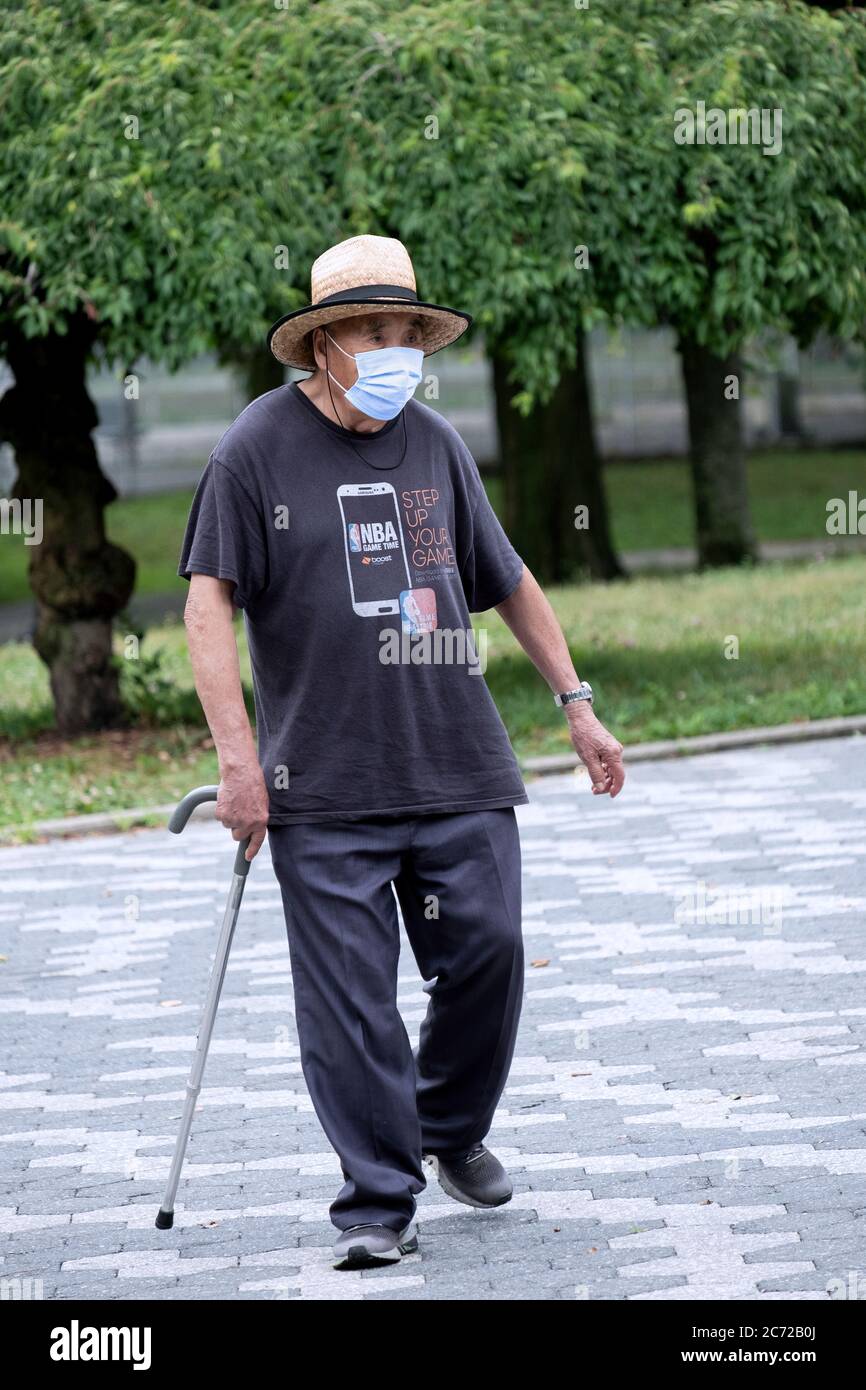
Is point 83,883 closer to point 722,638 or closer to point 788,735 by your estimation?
point 788,735

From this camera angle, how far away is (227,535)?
14.3 ft

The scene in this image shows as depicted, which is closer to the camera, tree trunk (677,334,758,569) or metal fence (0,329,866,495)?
tree trunk (677,334,758,569)

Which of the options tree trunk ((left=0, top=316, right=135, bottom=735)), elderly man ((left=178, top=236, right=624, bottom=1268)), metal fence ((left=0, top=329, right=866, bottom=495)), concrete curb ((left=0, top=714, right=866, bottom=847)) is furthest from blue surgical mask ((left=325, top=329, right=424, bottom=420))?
metal fence ((left=0, top=329, right=866, bottom=495))

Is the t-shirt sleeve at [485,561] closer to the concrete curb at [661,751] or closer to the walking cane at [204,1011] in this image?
the walking cane at [204,1011]

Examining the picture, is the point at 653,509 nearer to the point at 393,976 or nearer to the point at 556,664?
the point at 556,664

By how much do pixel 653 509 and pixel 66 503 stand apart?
23725mm

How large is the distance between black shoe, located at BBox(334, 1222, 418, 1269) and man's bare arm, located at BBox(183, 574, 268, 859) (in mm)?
796

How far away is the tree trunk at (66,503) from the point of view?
42.5ft

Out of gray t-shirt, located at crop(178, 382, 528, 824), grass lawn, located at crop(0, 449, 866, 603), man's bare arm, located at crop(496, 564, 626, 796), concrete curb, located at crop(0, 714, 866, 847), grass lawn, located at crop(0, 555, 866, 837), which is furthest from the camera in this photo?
grass lawn, located at crop(0, 449, 866, 603)

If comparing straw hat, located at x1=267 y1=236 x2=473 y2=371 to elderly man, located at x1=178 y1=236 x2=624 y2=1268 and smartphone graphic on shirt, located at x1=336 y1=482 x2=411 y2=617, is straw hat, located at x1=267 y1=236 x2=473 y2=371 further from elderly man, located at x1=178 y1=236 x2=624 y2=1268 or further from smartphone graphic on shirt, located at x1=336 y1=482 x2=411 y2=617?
smartphone graphic on shirt, located at x1=336 y1=482 x2=411 y2=617

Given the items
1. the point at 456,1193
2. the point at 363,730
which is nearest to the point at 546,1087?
the point at 456,1193

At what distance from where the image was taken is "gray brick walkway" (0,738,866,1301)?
14.3 ft

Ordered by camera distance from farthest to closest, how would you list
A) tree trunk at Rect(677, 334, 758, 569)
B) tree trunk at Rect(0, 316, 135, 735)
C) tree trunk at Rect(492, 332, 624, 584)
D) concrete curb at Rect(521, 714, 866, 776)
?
tree trunk at Rect(677, 334, 758, 569) < tree trunk at Rect(492, 332, 624, 584) < tree trunk at Rect(0, 316, 135, 735) < concrete curb at Rect(521, 714, 866, 776)
